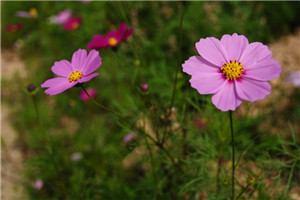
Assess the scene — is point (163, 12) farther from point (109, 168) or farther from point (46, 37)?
point (109, 168)

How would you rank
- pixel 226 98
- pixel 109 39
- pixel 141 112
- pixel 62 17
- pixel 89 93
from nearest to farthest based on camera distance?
pixel 226 98 < pixel 141 112 < pixel 109 39 < pixel 89 93 < pixel 62 17

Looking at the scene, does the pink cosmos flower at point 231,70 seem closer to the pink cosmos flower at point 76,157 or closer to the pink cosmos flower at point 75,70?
the pink cosmos flower at point 75,70

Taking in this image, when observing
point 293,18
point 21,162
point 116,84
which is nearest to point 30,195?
point 21,162

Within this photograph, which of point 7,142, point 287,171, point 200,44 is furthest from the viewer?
point 7,142

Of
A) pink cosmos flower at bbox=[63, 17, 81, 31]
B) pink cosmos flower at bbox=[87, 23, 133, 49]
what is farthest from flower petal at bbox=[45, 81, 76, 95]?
pink cosmos flower at bbox=[63, 17, 81, 31]

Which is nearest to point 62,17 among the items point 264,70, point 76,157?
point 76,157

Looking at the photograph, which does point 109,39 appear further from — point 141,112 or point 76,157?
point 76,157
